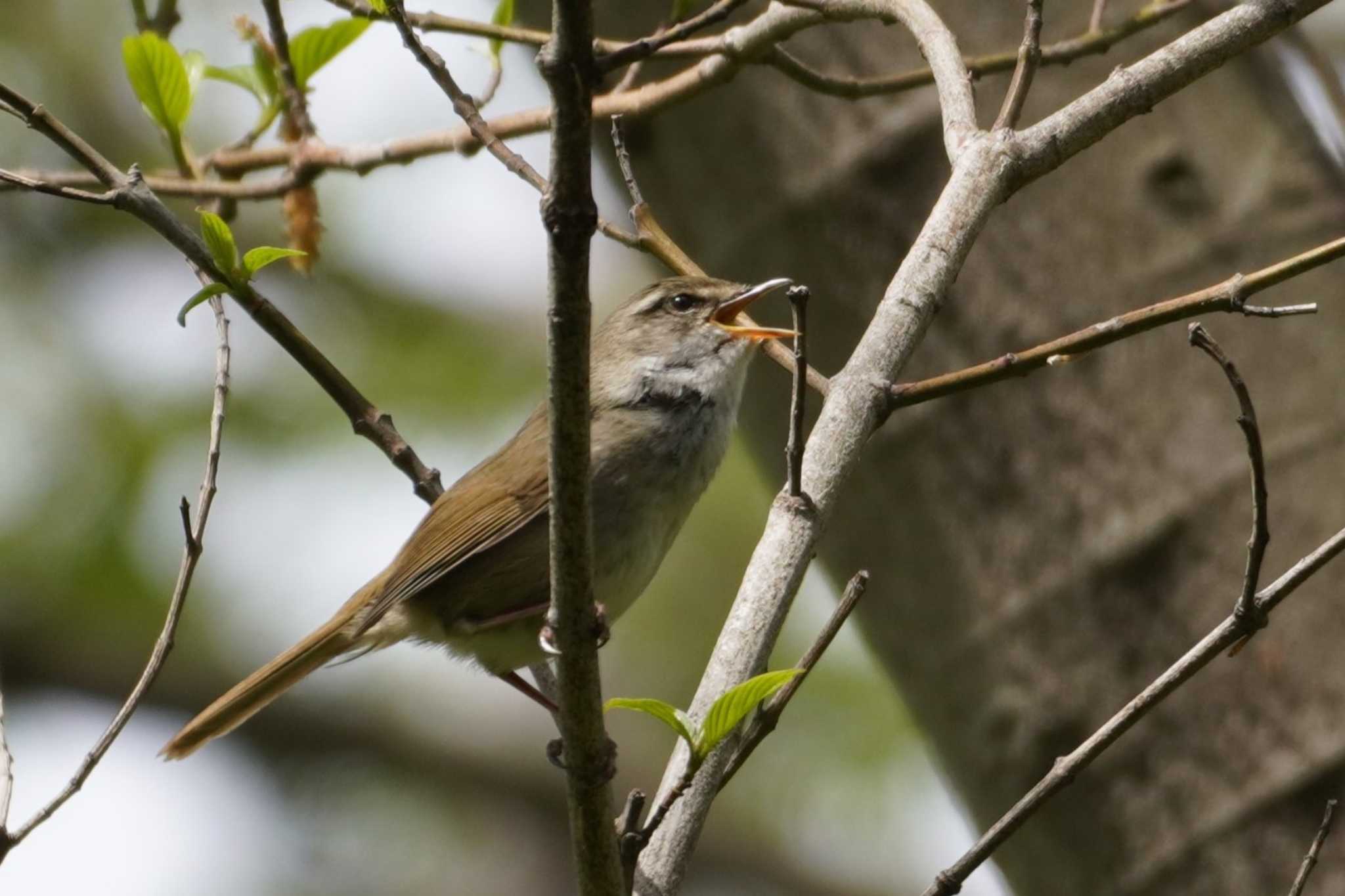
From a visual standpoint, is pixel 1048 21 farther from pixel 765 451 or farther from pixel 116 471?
pixel 116 471

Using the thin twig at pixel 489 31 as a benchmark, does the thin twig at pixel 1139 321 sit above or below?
below

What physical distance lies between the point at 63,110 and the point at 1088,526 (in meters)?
6.06

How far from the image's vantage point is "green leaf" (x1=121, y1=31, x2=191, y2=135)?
340 cm

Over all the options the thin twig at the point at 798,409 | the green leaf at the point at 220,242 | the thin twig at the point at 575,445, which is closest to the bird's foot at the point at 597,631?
the thin twig at the point at 575,445

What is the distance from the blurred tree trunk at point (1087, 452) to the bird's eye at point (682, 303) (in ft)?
0.49

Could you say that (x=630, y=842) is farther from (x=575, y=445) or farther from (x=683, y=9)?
(x=683, y=9)

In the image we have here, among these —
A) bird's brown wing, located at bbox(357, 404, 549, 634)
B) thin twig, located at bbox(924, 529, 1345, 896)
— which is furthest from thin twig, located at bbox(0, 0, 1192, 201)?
thin twig, located at bbox(924, 529, 1345, 896)

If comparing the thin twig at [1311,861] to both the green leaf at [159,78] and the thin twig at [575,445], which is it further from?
the green leaf at [159,78]

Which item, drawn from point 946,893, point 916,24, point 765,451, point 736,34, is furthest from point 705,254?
point 946,893

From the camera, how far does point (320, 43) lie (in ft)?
12.3

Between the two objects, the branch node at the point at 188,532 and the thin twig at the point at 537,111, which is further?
the thin twig at the point at 537,111

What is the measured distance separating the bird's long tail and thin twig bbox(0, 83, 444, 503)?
78 cm

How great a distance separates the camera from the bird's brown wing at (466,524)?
12.9 feet

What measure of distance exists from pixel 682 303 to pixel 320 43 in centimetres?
124
